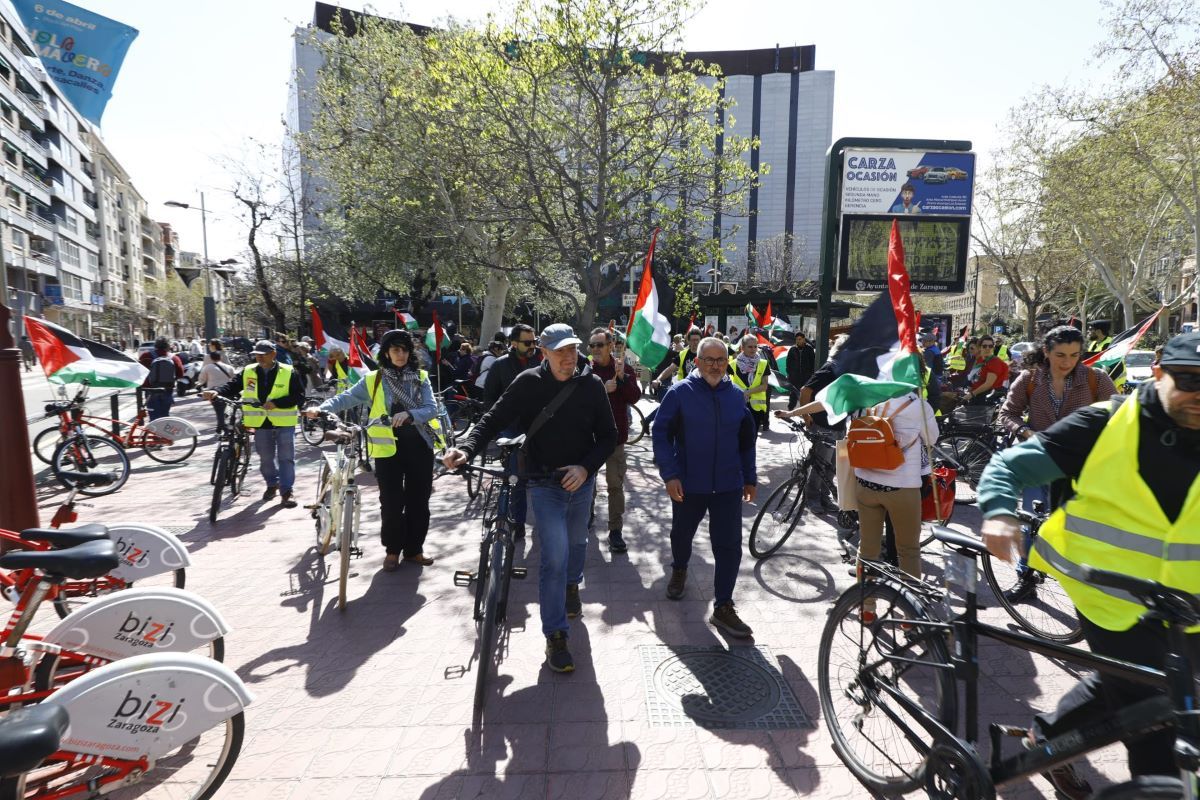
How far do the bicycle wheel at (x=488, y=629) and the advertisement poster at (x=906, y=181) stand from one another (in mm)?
6878

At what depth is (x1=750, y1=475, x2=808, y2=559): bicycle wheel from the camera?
18.7 ft

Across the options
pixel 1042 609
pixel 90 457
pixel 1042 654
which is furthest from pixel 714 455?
pixel 90 457

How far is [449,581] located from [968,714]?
3829 millimetres

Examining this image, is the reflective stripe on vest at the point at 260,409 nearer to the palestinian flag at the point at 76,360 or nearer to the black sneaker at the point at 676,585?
the palestinian flag at the point at 76,360

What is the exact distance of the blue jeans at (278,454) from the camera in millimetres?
7395

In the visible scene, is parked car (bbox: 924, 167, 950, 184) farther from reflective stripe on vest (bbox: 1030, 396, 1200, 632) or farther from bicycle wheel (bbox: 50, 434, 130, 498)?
bicycle wheel (bbox: 50, 434, 130, 498)

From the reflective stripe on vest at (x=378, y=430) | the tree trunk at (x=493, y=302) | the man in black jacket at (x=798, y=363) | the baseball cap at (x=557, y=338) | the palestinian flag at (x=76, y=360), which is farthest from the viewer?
the tree trunk at (x=493, y=302)

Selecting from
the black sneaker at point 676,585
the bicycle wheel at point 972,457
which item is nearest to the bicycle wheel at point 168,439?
the black sneaker at point 676,585

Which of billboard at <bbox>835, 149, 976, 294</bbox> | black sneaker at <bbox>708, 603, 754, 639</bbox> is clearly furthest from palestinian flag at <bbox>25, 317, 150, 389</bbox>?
billboard at <bbox>835, 149, 976, 294</bbox>

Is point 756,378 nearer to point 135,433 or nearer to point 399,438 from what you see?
point 399,438

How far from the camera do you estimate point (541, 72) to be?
11688mm

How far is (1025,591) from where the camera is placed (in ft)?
14.7

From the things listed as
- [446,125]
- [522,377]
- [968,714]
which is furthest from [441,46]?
[968,714]

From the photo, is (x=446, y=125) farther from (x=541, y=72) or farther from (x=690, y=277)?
(x=690, y=277)
